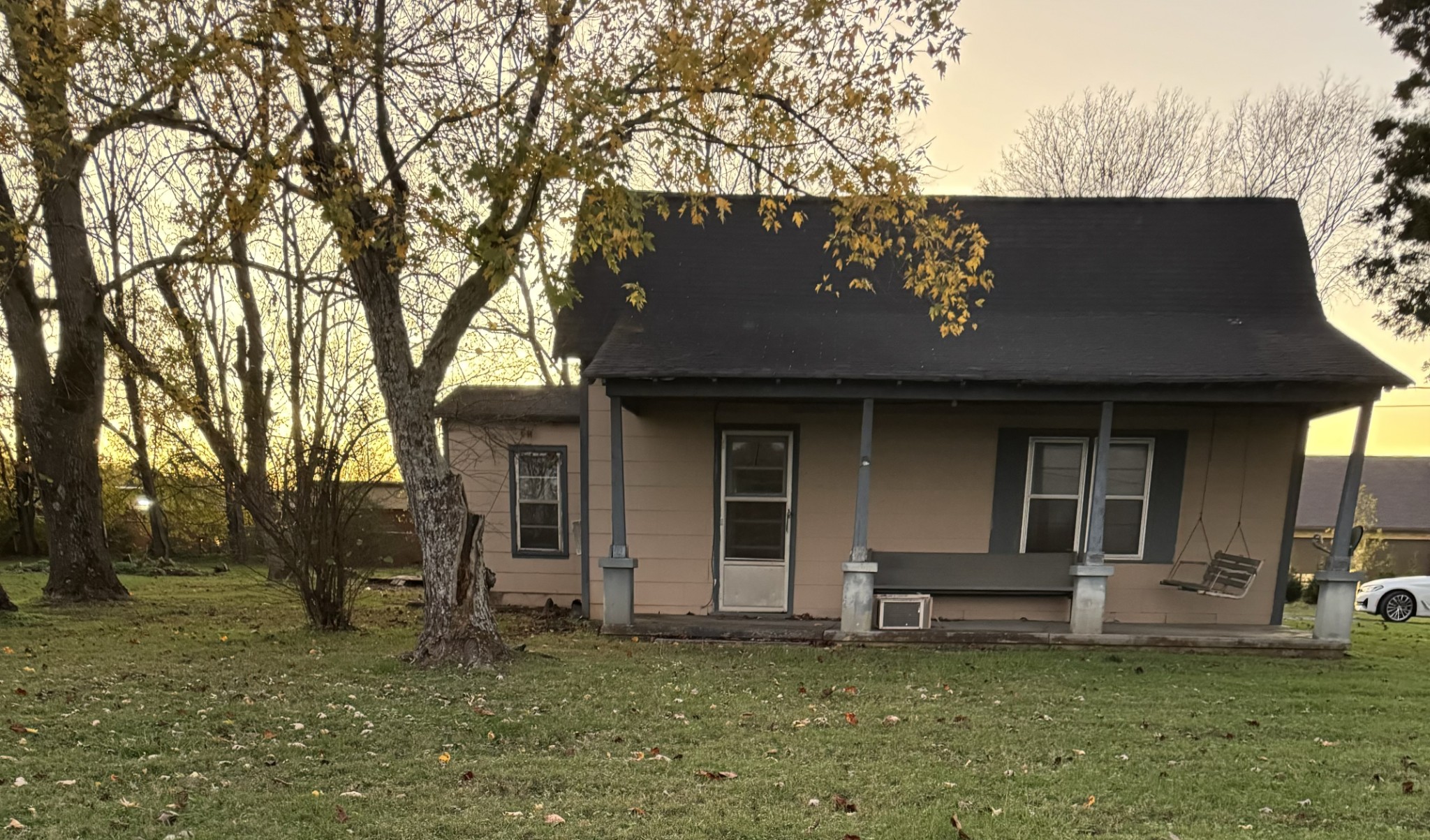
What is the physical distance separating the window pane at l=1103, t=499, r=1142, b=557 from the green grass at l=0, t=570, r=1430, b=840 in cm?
162

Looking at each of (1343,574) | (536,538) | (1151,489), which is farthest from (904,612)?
(536,538)

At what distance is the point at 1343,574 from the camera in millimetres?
7305

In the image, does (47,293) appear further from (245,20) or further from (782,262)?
(782,262)

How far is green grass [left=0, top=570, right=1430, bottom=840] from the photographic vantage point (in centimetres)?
333

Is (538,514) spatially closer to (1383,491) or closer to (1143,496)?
(1143,496)

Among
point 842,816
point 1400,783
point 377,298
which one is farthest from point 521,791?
point 1400,783

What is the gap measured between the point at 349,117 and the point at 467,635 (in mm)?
4436

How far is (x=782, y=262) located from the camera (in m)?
9.21

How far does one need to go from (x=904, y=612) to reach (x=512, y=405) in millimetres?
5700

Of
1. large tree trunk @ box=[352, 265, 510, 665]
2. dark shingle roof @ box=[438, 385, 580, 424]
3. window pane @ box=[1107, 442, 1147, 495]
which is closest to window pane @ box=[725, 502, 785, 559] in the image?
dark shingle roof @ box=[438, 385, 580, 424]

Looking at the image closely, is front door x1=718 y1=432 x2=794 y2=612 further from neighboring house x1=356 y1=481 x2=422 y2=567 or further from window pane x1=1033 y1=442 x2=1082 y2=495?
neighboring house x1=356 y1=481 x2=422 y2=567

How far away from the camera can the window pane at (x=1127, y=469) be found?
845 centimetres

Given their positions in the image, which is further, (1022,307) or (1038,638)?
(1022,307)

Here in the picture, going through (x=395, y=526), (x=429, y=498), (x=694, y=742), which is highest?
(x=429, y=498)
